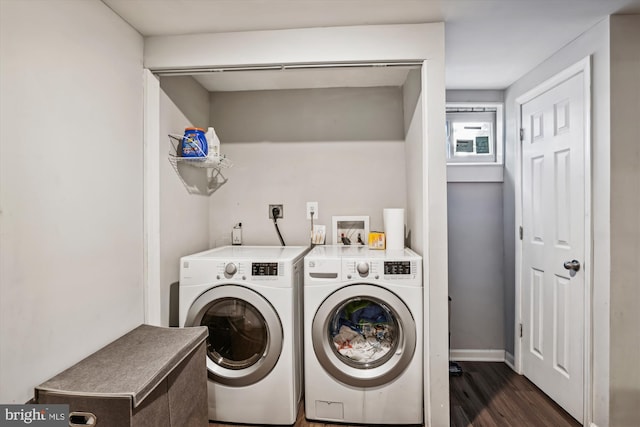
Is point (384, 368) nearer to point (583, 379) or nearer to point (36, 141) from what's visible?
point (583, 379)

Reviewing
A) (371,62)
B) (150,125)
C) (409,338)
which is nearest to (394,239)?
(409,338)

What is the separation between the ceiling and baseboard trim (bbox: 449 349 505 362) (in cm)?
238

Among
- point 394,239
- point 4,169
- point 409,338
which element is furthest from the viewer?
point 394,239

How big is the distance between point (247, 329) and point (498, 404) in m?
1.73

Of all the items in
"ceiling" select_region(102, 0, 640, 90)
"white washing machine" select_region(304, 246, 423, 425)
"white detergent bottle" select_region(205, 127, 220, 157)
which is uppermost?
"ceiling" select_region(102, 0, 640, 90)

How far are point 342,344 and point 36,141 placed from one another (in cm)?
179

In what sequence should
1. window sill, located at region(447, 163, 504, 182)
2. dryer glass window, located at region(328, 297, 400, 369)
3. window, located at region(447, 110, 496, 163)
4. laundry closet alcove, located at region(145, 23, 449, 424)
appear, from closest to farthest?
laundry closet alcove, located at region(145, 23, 449, 424) → dryer glass window, located at region(328, 297, 400, 369) → window sill, located at region(447, 163, 504, 182) → window, located at region(447, 110, 496, 163)

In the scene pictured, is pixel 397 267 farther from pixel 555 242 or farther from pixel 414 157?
pixel 555 242

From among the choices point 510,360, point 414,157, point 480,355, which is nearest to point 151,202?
point 414,157

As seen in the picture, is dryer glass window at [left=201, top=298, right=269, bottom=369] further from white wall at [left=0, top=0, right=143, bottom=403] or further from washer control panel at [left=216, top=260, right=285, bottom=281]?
white wall at [left=0, top=0, right=143, bottom=403]

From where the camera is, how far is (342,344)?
210 centimetres

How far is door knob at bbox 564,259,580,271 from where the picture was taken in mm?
2098

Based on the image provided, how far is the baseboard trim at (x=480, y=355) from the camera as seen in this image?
9.77ft

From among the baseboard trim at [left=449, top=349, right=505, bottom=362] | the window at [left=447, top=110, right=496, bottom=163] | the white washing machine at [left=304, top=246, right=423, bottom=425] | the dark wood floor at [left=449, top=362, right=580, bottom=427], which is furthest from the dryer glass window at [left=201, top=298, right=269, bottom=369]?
the window at [left=447, top=110, right=496, bottom=163]
